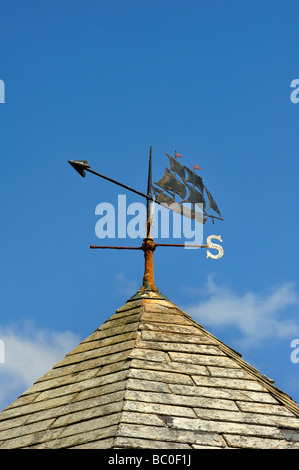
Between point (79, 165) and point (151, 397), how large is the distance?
3.28 m

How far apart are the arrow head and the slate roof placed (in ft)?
5.61

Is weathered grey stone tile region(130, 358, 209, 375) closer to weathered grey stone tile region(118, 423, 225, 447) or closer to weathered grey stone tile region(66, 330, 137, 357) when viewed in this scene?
weathered grey stone tile region(66, 330, 137, 357)

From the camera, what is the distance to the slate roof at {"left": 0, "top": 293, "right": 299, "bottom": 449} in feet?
17.5

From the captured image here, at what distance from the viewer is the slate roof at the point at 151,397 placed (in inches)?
210

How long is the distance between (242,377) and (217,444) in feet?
4.07

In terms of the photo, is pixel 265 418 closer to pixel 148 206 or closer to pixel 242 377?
pixel 242 377

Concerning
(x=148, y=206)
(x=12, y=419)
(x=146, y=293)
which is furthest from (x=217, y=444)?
(x=148, y=206)

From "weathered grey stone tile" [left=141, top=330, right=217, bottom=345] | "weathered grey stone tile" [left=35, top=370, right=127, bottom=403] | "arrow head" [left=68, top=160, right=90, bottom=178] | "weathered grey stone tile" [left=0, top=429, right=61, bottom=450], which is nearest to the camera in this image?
"weathered grey stone tile" [left=0, top=429, right=61, bottom=450]

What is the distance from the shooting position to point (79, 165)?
Answer: 321 inches

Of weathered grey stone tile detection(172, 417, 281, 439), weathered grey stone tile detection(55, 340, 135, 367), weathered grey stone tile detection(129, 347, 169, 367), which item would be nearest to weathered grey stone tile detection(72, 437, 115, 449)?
weathered grey stone tile detection(172, 417, 281, 439)

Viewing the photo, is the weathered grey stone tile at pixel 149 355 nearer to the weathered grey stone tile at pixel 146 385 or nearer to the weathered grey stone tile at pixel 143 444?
the weathered grey stone tile at pixel 146 385

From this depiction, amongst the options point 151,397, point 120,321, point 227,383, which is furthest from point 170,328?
point 151,397
